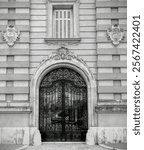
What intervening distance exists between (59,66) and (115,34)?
3362 mm

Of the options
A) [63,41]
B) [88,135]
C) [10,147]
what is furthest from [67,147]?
[63,41]

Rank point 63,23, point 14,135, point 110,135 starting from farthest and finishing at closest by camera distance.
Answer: point 63,23 < point 110,135 < point 14,135

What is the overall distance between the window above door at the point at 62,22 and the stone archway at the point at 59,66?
72cm

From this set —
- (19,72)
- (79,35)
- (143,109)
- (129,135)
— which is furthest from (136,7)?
(19,72)

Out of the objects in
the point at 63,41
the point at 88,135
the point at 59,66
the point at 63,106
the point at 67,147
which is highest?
the point at 63,41

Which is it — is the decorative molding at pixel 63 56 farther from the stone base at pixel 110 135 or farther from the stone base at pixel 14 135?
the stone base at pixel 14 135

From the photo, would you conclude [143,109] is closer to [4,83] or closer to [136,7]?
[136,7]

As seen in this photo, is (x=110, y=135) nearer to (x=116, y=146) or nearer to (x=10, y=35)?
(x=116, y=146)

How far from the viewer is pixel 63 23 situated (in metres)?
15.8

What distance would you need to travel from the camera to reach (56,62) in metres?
15.1

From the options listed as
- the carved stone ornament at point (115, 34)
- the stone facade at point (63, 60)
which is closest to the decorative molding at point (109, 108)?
the stone facade at point (63, 60)

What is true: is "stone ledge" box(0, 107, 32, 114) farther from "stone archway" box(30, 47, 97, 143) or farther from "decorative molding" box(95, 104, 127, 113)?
"decorative molding" box(95, 104, 127, 113)

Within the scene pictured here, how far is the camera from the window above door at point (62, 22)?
1527 cm

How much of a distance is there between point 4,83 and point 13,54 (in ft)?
5.11
